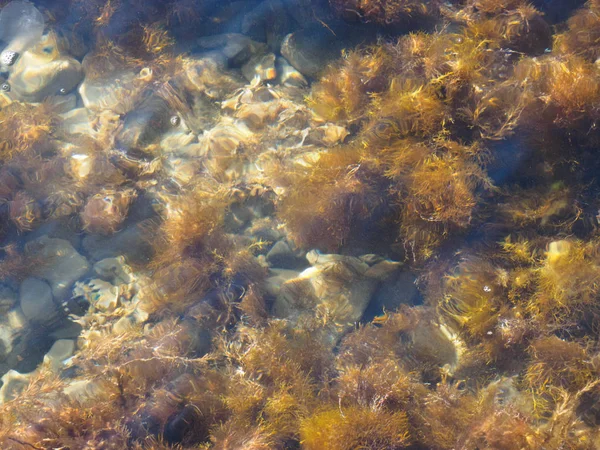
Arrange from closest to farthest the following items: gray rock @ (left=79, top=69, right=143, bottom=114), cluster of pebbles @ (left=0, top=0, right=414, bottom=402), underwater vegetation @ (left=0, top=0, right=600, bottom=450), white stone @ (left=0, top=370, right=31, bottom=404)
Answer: underwater vegetation @ (left=0, top=0, right=600, bottom=450), white stone @ (left=0, top=370, right=31, bottom=404), cluster of pebbles @ (left=0, top=0, right=414, bottom=402), gray rock @ (left=79, top=69, right=143, bottom=114)

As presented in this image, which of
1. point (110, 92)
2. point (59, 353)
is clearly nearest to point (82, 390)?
point (59, 353)

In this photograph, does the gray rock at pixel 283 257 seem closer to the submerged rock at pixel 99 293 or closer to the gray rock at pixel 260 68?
the submerged rock at pixel 99 293

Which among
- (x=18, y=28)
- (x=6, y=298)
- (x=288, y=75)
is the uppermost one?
(x=18, y=28)

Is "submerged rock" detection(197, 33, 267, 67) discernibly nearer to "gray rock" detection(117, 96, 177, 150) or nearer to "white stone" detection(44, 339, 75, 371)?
"gray rock" detection(117, 96, 177, 150)

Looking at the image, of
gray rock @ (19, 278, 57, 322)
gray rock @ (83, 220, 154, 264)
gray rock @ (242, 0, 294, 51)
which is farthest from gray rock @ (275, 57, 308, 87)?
gray rock @ (19, 278, 57, 322)

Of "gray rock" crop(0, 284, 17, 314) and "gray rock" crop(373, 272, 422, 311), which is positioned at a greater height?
"gray rock" crop(0, 284, 17, 314)

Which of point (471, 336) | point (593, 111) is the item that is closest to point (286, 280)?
point (471, 336)

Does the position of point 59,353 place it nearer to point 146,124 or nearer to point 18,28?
point 146,124
